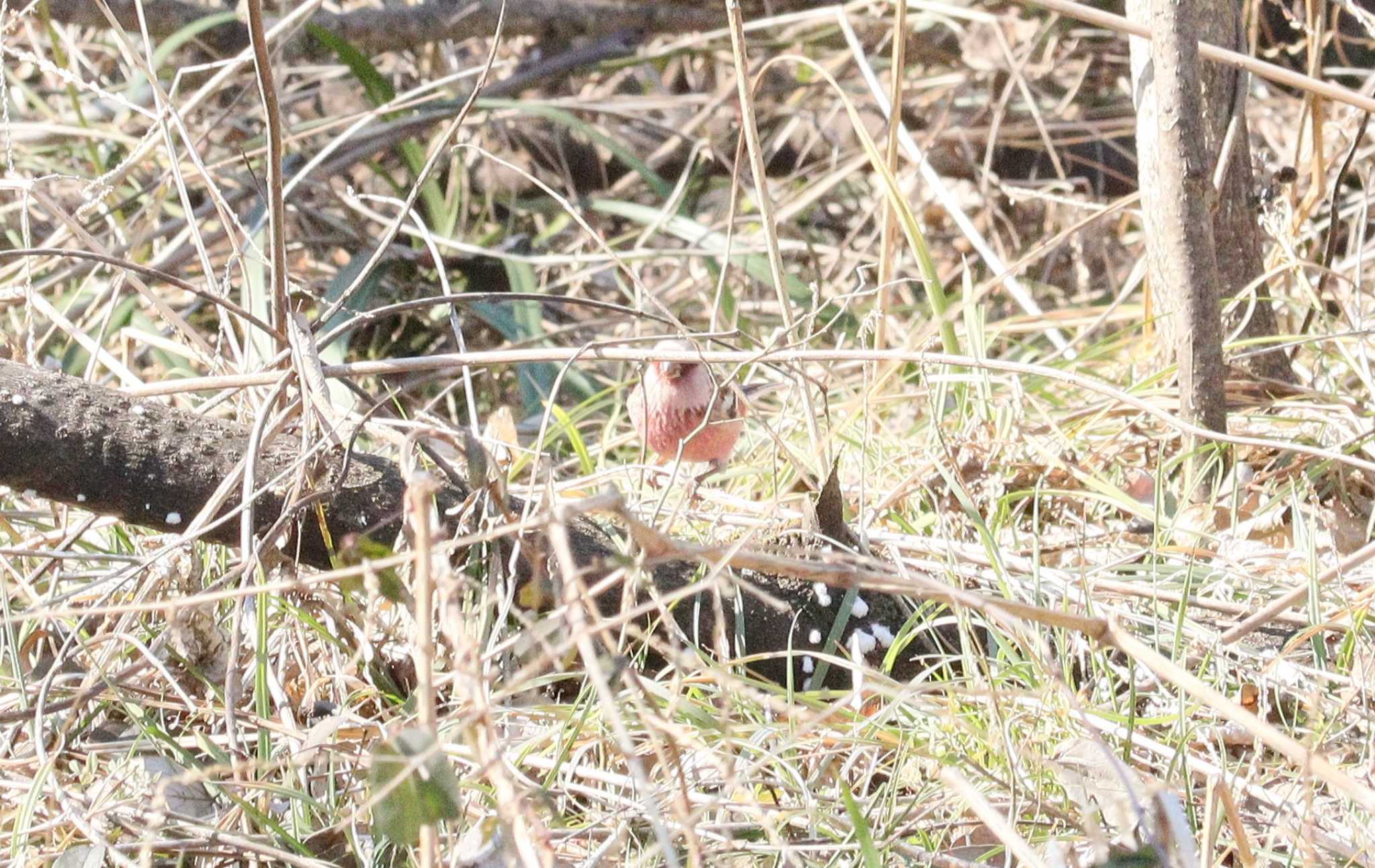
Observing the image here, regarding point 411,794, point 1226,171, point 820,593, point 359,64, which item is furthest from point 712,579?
point 359,64

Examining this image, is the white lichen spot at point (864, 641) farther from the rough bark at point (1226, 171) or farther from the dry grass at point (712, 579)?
the rough bark at point (1226, 171)

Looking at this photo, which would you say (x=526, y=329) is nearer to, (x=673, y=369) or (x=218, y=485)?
(x=673, y=369)

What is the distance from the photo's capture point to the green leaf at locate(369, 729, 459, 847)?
758 mm

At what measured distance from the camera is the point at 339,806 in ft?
3.81

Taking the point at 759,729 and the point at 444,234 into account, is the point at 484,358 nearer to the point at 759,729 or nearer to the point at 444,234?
the point at 759,729

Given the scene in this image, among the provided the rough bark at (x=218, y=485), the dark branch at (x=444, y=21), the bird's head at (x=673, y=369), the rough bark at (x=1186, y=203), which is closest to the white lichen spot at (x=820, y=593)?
the rough bark at (x=218, y=485)

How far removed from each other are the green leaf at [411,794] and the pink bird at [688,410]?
84cm

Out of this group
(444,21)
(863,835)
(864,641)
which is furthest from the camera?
(444,21)

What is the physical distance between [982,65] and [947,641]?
2395 millimetres

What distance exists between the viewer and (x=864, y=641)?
1.36 meters

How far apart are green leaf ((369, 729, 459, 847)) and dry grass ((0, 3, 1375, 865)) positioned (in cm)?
2

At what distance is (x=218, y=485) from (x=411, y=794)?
0.61 meters

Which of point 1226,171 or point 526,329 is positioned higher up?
point 1226,171

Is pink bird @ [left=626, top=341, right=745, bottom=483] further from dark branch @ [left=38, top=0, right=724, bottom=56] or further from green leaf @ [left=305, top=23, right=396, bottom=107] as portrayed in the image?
dark branch @ [left=38, top=0, right=724, bottom=56]
